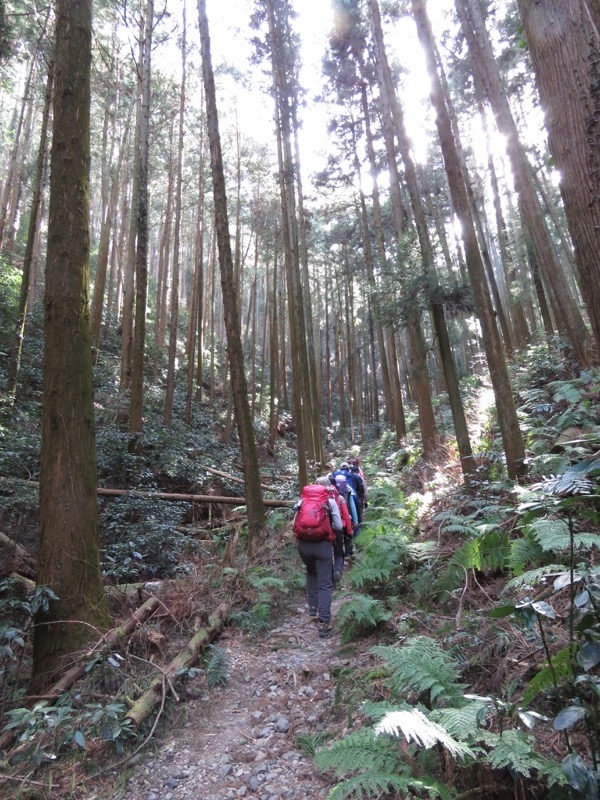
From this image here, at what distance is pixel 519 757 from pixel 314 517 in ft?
11.7

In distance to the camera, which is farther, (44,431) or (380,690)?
(44,431)

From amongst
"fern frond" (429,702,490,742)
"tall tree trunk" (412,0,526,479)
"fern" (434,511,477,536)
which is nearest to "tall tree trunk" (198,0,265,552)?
"fern" (434,511,477,536)

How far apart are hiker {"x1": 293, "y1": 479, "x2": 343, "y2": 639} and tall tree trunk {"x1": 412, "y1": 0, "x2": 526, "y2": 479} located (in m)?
2.66

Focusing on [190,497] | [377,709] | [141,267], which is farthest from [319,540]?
[141,267]

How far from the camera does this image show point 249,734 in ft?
10.5

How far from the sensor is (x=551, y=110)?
264cm

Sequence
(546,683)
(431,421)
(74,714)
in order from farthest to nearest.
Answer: (431,421) → (74,714) → (546,683)

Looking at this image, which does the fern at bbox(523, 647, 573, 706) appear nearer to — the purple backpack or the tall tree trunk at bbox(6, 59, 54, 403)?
the purple backpack

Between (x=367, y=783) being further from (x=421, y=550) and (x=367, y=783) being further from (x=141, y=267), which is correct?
(x=141, y=267)

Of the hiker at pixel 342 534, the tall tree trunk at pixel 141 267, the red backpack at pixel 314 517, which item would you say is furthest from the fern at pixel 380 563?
the tall tree trunk at pixel 141 267

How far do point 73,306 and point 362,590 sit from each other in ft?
14.6

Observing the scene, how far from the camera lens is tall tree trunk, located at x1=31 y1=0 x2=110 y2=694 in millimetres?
3658

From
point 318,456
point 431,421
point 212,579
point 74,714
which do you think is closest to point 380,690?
point 74,714

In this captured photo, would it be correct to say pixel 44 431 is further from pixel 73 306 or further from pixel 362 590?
pixel 362 590
